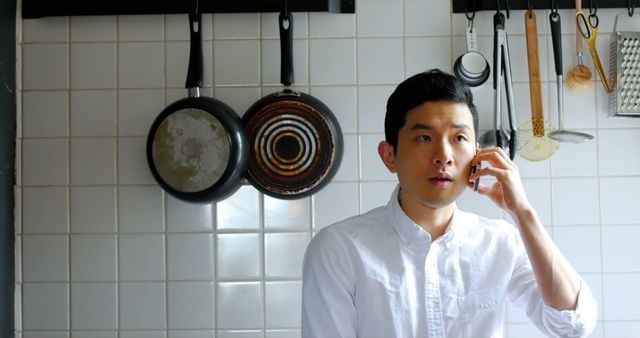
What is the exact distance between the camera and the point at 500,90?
1.76m

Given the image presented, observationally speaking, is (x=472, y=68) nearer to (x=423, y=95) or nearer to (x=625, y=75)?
(x=625, y=75)

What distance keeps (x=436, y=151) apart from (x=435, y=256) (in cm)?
22

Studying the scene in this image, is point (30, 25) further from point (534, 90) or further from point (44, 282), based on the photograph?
point (534, 90)

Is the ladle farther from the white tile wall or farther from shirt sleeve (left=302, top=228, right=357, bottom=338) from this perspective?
shirt sleeve (left=302, top=228, right=357, bottom=338)

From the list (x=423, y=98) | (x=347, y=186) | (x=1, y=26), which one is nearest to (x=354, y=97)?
(x=347, y=186)

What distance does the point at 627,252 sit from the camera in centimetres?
182

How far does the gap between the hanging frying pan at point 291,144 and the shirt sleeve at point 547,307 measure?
52cm

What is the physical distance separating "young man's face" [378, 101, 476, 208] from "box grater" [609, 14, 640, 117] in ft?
2.12

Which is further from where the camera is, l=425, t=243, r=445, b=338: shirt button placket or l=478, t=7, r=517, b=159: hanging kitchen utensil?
l=478, t=7, r=517, b=159: hanging kitchen utensil

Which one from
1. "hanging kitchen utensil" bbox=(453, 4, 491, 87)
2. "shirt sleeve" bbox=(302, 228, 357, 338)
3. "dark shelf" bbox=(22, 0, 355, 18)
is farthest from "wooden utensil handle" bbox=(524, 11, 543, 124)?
"shirt sleeve" bbox=(302, 228, 357, 338)

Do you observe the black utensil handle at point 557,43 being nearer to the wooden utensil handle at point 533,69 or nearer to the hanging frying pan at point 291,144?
the wooden utensil handle at point 533,69

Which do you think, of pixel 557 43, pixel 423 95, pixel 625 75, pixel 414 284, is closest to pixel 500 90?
pixel 557 43

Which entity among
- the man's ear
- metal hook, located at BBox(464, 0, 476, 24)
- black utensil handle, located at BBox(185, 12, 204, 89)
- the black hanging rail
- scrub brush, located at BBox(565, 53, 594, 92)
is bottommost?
the man's ear

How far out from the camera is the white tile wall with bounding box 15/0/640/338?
1.82 m
